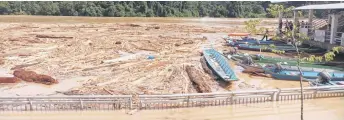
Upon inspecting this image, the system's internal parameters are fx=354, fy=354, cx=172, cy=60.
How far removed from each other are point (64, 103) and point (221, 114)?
420 cm

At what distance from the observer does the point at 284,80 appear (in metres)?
13.4

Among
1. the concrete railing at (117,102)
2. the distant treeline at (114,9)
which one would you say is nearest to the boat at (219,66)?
the concrete railing at (117,102)

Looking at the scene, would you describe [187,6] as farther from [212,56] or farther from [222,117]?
[222,117]

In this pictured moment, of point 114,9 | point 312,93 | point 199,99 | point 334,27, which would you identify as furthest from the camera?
point 114,9

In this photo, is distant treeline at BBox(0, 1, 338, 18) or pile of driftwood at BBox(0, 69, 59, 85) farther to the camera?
distant treeline at BBox(0, 1, 338, 18)

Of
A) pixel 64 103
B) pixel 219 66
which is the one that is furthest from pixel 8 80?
pixel 219 66

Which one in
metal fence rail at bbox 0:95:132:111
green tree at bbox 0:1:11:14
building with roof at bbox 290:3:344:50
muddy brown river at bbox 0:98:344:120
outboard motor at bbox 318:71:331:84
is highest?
green tree at bbox 0:1:11:14

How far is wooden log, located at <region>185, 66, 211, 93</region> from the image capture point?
1178 cm

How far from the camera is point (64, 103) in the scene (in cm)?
946

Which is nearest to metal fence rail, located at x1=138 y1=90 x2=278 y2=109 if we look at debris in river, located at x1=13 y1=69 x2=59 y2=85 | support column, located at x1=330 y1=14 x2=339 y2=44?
debris in river, located at x1=13 y1=69 x2=59 y2=85

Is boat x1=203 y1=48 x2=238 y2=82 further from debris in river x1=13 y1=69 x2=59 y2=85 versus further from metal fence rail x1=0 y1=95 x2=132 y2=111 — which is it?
debris in river x1=13 y1=69 x2=59 y2=85

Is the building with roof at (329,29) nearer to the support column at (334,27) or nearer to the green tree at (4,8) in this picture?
the support column at (334,27)

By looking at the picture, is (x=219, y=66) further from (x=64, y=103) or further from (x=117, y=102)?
(x=64, y=103)

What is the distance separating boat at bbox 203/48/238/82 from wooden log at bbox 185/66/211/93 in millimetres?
666
